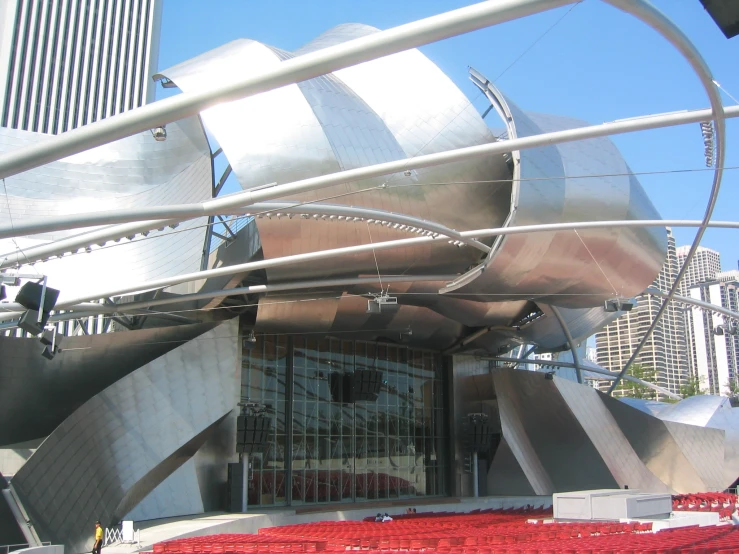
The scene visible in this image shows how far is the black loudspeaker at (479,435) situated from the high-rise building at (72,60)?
187 ft

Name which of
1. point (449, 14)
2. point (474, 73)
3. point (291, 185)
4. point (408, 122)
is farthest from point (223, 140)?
point (449, 14)

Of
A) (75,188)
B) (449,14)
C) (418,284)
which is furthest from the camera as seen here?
(418,284)

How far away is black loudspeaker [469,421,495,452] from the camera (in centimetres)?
3773

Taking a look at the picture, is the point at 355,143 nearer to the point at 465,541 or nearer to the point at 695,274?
the point at 465,541

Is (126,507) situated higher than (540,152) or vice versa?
(540,152)

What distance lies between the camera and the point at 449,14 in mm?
7203

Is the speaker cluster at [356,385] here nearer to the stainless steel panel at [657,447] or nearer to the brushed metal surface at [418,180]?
the brushed metal surface at [418,180]

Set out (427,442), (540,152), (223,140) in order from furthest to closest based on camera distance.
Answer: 1. (427,442)
2. (540,152)
3. (223,140)

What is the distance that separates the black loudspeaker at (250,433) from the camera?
2848cm

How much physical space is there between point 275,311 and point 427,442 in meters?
15.5

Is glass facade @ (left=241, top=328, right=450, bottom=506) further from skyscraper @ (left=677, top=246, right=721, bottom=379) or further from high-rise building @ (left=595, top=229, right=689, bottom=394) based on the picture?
high-rise building @ (left=595, top=229, right=689, bottom=394)

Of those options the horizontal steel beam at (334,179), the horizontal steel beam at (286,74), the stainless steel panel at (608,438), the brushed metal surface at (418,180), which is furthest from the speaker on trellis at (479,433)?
the horizontal steel beam at (286,74)

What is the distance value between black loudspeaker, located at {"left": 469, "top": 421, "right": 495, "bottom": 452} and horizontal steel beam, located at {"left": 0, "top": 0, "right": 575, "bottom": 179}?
32.2 metres

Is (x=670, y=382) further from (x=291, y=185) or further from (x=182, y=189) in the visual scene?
(x=291, y=185)
